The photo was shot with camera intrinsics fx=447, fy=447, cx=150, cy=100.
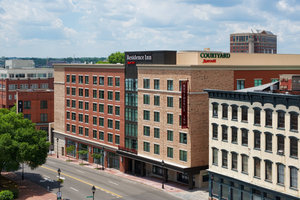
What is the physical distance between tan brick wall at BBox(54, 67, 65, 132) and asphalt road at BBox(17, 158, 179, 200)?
1340 cm

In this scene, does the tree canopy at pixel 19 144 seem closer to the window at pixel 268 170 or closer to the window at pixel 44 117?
the window at pixel 268 170

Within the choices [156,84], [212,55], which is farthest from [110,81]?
[212,55]

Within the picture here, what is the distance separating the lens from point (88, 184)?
7331 centimetres

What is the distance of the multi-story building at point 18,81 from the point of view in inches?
5098

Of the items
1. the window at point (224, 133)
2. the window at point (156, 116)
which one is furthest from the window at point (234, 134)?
the window at point (156, 116)

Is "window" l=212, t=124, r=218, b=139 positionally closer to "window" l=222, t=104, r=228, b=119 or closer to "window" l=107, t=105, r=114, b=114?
"window" l=222, t=104, r=228, b=119

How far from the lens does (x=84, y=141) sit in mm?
91625

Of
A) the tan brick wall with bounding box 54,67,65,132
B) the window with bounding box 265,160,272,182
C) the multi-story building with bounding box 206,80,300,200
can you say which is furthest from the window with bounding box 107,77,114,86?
the window with bounding box 265,160,272,182

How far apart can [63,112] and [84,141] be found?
1078 cm

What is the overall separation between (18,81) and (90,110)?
52.3m

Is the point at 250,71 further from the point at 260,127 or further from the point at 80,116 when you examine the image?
the point at 80,116

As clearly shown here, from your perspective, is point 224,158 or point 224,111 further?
point 224,158

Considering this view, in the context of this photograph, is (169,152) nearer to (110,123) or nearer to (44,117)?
(110,123)

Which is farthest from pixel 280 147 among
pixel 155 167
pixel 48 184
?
pixel 48 184
